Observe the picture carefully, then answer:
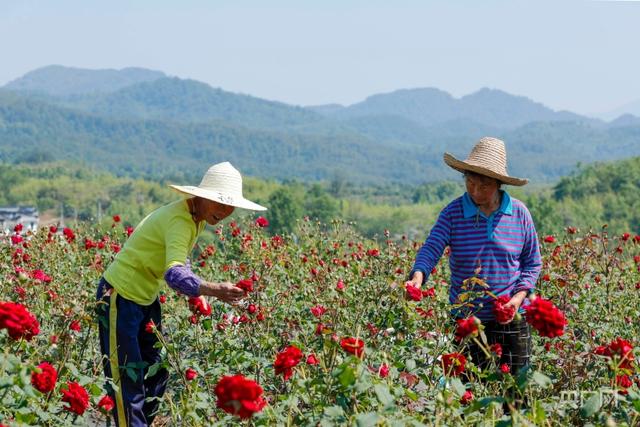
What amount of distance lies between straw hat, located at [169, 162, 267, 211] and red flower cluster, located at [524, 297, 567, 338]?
1.34 m

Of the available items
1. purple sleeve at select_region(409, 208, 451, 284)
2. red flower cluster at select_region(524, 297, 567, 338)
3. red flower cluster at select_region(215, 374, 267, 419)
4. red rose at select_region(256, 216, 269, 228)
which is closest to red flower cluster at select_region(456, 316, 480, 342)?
red flower cluster at select_region(524, 297, 567, 338)

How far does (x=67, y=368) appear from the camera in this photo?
9.91 ft

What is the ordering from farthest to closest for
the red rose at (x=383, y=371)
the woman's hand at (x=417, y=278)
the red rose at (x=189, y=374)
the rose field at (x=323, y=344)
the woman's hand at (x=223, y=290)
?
the woman's hand at (x=417, y=278)
the red rose at (x=189, y=374)
the woman's hand at (x=223, y=290)
the red rose at (x=383, y=371)
the rose field at (x=323, y=344)

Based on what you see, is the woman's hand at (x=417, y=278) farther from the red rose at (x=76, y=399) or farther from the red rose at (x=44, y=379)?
the red rose at (x=44, y=379)

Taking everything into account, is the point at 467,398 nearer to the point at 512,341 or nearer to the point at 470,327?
the point at 470,327

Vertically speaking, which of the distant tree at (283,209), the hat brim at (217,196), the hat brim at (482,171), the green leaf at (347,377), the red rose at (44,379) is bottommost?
the distant tree at (283,209)

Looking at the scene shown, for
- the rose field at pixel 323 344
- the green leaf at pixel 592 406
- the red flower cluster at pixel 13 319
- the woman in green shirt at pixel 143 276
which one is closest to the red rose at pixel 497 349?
the rose field at pixel 323 344

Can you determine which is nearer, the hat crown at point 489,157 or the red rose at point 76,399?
the red rose at point 76,399

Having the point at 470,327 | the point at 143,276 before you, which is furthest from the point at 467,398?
the point at 143,276

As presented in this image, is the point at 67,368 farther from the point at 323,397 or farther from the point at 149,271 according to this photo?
the point at 323,397

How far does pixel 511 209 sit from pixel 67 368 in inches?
74.3

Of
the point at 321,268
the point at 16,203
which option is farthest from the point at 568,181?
the point at 321,268

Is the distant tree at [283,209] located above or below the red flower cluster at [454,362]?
below

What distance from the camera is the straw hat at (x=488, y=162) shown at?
3484mm
